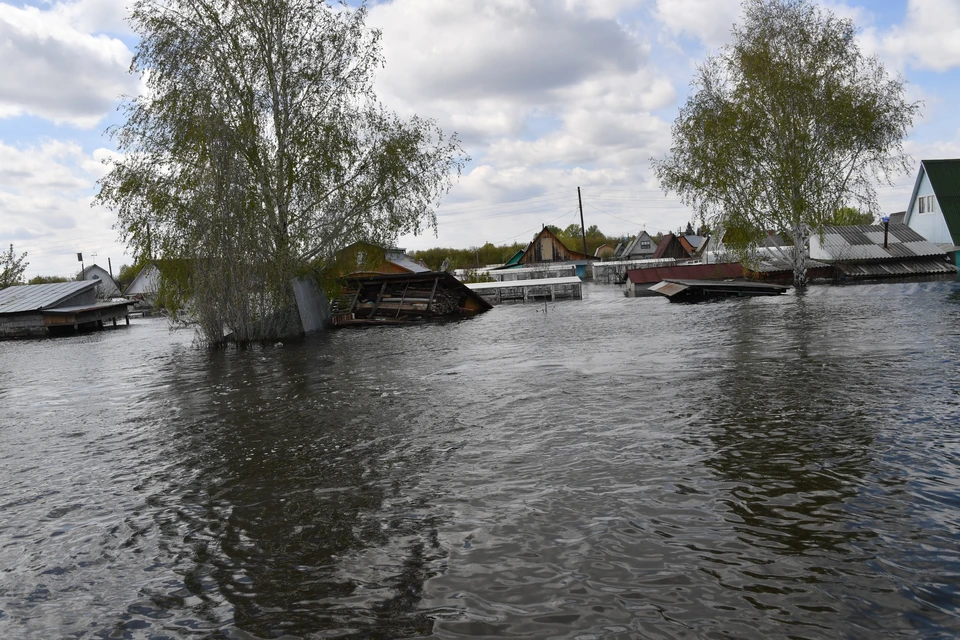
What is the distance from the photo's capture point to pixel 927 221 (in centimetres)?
5228

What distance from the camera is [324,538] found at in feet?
20.1

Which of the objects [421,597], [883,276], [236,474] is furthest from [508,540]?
[883,276]

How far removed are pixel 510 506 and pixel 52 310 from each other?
4623cm

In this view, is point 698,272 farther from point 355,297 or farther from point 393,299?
point 355,297

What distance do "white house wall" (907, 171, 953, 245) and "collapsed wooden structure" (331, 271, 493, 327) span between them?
35658 mm

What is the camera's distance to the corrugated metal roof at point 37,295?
44.4 meters

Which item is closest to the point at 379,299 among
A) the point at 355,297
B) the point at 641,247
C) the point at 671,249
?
the point at 355,297

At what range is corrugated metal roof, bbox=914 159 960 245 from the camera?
48844 mm

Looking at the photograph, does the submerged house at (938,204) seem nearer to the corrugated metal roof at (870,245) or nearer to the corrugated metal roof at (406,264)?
the corrugated metal roof at (870,245)

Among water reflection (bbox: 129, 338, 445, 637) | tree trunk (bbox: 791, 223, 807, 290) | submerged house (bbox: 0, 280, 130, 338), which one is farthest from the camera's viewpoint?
submerged house (bbox: 0, 280, 130, 338)

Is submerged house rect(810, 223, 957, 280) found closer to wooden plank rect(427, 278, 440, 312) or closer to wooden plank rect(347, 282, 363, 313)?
wooden plank rect(427, 278, 440, 312)

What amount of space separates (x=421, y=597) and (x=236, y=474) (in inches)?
167

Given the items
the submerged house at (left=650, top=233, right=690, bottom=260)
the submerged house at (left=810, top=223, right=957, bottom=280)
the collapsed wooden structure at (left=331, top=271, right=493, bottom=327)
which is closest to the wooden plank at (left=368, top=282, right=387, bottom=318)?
the collapsed wooden structure at (left=331, top=271, right=493, bottom=327)

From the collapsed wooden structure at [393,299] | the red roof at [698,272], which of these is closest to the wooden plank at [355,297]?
the collapsed wooden structure at [393,299]
